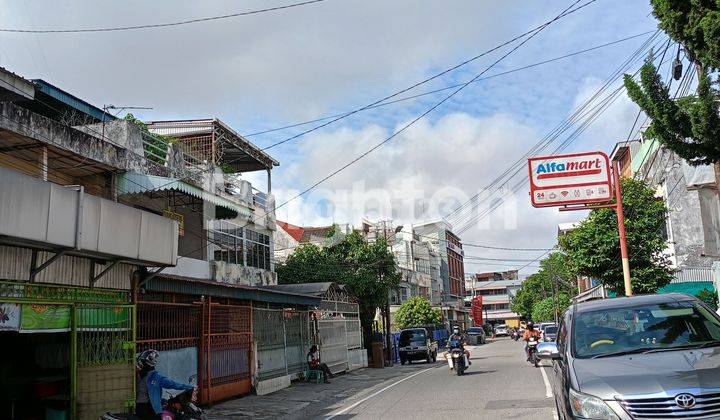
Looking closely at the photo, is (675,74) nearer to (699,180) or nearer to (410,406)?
(410,406)

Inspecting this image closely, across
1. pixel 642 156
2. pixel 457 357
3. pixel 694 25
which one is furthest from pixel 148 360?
pixel 642 156

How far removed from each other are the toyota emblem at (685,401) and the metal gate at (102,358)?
8.83 metres

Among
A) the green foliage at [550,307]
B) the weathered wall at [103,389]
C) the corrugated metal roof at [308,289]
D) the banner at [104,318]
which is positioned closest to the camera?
the weathered wall at [103,389]

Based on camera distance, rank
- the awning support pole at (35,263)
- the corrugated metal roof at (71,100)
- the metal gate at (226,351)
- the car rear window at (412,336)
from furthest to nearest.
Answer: the car rear window at (412,336)
the corrugated metal roof at (71,100)
the metal gate at (226,351)
the awning support pole at (35,263)

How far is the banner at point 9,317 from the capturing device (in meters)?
8.80

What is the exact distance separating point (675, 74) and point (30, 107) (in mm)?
16965

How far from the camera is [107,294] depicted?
444 inches

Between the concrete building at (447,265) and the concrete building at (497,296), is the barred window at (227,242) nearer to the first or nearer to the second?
the concrete building at (447,265)

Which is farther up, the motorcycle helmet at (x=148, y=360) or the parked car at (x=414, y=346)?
the motorcycle helmet at (x=148, y=360)

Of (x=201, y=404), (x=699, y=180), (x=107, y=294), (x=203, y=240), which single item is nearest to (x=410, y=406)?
(x=201, y=404)

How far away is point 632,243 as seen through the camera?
2264 centimetres

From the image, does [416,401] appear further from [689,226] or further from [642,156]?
[642,156]

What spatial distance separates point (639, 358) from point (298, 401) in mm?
11958

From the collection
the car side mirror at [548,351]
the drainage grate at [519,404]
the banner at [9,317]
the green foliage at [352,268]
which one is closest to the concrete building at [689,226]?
the green foliage at [352,268]
